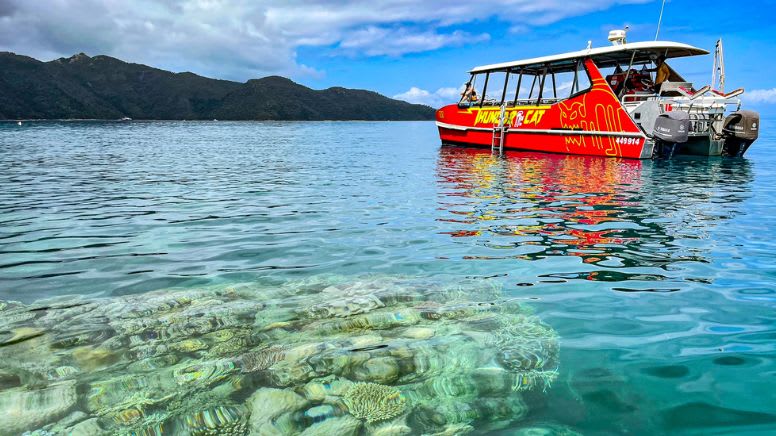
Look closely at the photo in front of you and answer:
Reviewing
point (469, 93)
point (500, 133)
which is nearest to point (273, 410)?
point (500, 133)

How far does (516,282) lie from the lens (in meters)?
5.19

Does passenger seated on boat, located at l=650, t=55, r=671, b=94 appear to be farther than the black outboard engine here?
Yes

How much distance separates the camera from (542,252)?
643 centimetres

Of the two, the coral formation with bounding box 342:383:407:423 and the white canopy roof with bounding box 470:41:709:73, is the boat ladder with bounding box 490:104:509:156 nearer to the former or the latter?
the white canopy roof with bounding box 470:41:709:73

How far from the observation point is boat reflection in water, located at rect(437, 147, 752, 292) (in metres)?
5.79

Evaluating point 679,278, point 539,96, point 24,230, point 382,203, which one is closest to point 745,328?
point 679,278

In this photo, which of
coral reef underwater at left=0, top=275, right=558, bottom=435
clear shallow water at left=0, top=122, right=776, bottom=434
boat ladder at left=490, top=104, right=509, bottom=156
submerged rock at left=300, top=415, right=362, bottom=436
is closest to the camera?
submerged rock at left=300, top=415, right=362, bottom=436

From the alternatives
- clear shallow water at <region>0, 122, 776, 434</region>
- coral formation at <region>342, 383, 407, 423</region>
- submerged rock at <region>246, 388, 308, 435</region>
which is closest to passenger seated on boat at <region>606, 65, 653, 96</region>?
clear shallow water at <region>0, 122, 776, 434</region>

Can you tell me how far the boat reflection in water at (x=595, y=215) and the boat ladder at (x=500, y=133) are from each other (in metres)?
6.90

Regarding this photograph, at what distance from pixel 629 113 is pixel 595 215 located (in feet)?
40.2

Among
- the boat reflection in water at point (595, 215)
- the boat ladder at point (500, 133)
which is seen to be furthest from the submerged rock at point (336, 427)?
the boat ladder at point (500, 133)

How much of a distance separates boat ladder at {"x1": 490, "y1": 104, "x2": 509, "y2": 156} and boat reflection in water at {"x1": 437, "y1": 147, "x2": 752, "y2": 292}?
22.6 feet

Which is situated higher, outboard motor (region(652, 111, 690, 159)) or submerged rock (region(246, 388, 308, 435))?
outboard motor (region(652, 111, 690, 159))

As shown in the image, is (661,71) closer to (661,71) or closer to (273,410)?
(661,71)
